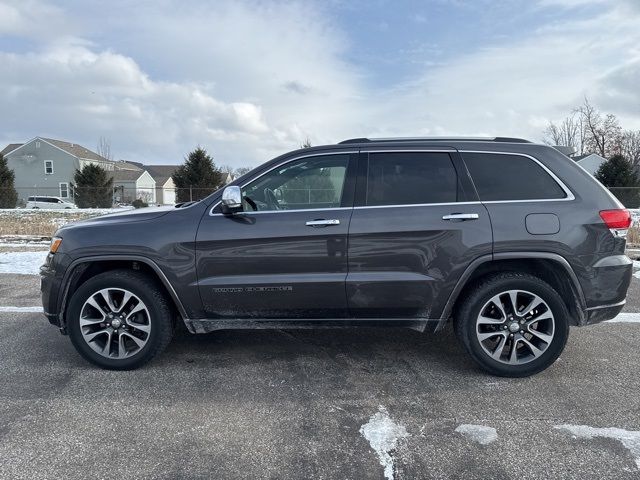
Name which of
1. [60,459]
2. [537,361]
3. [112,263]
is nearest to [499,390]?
[537,361]

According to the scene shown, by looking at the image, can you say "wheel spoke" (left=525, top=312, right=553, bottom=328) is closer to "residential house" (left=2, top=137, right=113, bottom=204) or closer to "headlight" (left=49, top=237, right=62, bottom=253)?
"headlight" (left=49, top=237, right=62, bottom=253)

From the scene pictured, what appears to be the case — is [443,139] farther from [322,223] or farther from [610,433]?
[610,433]

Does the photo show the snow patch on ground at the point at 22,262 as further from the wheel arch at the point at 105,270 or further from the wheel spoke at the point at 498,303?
the wheel spoke at the point at 498,303

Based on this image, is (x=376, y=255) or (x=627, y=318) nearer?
(x=376, y=255)

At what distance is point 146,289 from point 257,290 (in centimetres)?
92

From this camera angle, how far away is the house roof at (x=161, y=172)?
7039 cm

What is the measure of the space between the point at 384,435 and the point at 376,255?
1.34 m

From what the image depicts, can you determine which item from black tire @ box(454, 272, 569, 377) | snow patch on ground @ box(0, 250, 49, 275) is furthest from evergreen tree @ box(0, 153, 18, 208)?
black tire @ box(454, 272, 569, 377)

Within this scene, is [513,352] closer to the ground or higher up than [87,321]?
closer to the ground

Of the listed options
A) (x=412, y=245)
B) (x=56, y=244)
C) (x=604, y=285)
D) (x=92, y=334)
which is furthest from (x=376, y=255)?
(x=56, y=244)

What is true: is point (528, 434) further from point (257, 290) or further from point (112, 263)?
point (112, 263)

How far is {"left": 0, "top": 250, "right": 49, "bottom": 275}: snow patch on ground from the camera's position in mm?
8289

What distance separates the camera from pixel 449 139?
13.4 feet

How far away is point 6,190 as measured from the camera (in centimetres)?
3431
